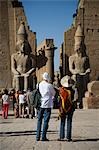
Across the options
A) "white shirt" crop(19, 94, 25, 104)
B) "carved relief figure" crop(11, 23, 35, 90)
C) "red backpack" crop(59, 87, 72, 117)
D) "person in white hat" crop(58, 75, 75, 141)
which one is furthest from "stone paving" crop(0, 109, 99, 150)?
"carved relief figure" crop(11, 23, 35, 90)

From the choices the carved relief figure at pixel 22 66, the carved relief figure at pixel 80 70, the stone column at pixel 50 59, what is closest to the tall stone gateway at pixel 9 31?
the stone column at pixel 50 59

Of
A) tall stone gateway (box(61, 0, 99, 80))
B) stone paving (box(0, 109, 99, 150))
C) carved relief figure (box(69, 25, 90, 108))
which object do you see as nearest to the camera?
stone paving (box(0, 109, 99, 150))

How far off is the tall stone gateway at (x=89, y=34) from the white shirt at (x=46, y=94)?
2129 centimetres

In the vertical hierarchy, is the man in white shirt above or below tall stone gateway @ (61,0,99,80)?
below

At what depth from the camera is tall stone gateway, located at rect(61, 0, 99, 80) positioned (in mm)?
30734

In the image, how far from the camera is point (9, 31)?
30812 mm

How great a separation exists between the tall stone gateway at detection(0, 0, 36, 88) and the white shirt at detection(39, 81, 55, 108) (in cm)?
2055

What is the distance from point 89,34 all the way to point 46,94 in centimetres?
2197

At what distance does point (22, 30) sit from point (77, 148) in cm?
1593

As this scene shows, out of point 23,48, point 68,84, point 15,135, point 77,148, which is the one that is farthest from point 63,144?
point 23,48

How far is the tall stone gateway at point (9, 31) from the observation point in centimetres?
3009

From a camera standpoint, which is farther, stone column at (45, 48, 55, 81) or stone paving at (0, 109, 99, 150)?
stone column at (45, 48, 55, 81)

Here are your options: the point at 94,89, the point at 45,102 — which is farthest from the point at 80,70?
the point at 45,102

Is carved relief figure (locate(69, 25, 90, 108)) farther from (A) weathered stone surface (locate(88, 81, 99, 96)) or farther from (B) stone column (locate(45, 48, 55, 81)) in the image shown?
(B) stone column (locate(45, 48, 55, 81))
